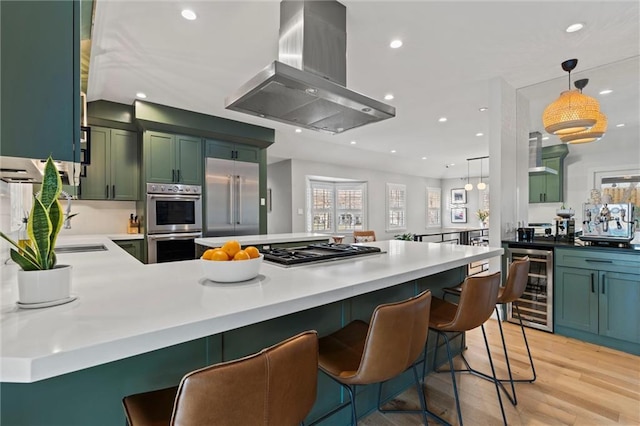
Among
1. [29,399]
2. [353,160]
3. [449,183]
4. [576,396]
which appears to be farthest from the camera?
[449,183]

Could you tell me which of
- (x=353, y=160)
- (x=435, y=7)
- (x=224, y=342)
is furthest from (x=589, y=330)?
(x=353, y=160)

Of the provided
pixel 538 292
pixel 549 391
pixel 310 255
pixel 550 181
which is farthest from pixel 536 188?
pixel 310 255

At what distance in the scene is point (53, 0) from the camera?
3.43ft

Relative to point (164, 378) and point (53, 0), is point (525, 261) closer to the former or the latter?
point (164, 378)

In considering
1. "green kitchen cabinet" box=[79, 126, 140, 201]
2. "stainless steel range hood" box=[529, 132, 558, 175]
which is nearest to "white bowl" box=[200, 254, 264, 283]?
"green kitchen cabinet" box=[79, 126, 140, 201]

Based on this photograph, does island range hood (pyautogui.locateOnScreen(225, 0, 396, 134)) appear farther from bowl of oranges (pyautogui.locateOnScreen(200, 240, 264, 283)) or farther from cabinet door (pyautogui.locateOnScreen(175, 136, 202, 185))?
cabinet door (pyautogui.locateOnScreen(175, 136, 202, 185))

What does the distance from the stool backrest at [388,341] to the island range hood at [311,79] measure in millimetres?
1233

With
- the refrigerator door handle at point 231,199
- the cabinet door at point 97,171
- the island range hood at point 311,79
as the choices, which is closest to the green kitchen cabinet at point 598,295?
the island range hood at point 311,79

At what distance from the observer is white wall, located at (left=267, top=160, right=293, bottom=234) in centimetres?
642

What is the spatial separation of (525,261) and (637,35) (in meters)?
2.15

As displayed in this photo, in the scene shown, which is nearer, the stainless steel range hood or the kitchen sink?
the kitchen sink

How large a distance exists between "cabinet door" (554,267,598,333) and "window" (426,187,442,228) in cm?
683

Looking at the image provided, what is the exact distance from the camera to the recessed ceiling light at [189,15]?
2.04 m

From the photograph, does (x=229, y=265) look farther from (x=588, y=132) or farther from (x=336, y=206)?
(x=336, y=206)
